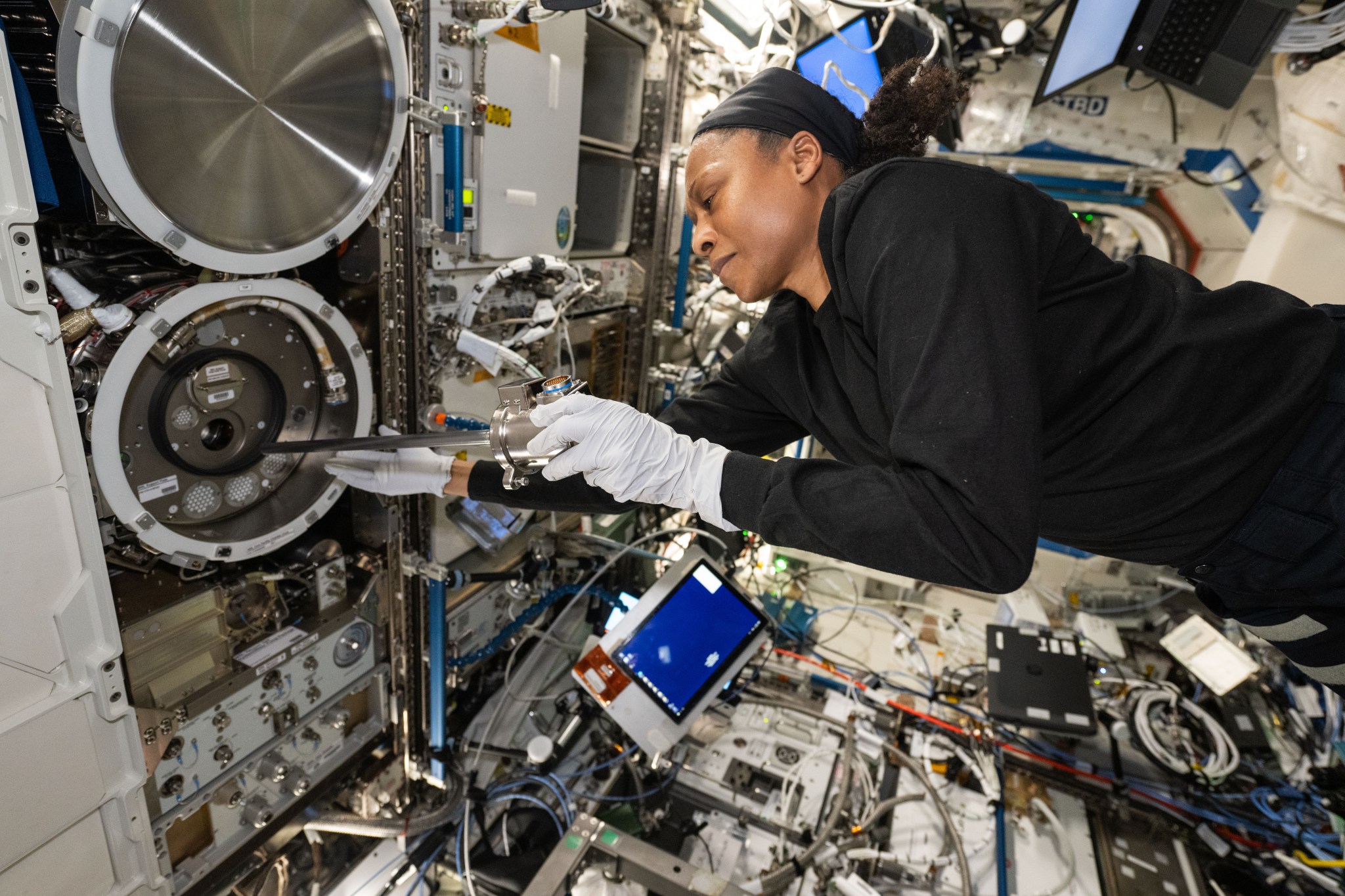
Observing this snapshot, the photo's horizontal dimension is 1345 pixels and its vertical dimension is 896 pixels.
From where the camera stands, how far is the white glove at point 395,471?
6.20 ft

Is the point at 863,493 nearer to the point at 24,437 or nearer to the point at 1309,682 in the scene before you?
the point at 24,437

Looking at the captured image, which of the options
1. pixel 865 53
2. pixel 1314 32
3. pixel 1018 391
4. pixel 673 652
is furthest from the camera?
pixel 865 53

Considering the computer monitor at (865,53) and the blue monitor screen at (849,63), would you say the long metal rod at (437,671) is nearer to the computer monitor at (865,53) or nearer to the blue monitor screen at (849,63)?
the computer monitor at (865,53)

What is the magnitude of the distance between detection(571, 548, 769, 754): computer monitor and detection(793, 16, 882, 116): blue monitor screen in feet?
8.12

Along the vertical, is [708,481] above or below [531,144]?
below

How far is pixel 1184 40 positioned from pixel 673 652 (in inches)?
138

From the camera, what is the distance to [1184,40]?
2.96 m

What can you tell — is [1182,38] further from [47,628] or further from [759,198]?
[47,628]

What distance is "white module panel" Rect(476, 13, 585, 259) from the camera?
2.18m

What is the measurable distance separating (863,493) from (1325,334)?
930mm

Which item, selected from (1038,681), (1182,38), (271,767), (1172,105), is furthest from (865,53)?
(271,767)

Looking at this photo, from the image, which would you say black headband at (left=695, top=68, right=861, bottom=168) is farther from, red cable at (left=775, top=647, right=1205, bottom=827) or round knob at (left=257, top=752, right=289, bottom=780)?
red cable at (left=775, top=647, right=1205, bottom=827)

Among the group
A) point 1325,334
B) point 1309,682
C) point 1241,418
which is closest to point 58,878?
point 1241,418

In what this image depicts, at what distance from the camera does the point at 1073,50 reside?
3254mm
